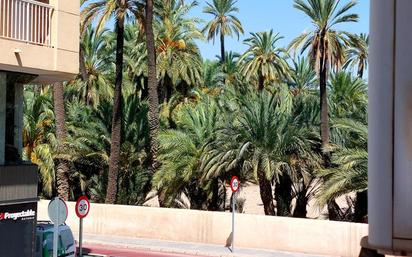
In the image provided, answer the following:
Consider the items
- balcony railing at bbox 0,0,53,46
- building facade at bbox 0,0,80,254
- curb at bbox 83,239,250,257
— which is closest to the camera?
balcony railing at bbox 0,0,53,46

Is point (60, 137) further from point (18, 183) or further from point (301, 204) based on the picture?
point (18, 183)

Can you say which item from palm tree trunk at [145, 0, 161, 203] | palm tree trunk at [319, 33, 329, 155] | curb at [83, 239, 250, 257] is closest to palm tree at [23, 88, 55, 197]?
palm tree trunk at [145, 0, 161, 203]

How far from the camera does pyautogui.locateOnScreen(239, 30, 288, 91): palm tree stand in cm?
5016

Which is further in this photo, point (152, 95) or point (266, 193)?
point (152, 95)

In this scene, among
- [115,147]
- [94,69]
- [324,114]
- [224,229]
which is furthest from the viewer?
[94,69]

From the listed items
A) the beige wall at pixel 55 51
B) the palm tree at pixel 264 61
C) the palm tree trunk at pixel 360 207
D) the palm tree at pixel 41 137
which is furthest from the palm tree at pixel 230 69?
the beige wall at pixel 55 51

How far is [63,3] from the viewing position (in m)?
15.1

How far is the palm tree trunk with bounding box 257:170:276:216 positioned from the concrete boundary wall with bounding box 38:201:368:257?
336cm

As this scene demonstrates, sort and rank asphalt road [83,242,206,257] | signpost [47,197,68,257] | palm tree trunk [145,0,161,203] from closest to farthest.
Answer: signpost [47,197,68,257] < asphalt road [83,242,206,257] < palm tree trunk [145,0,161,203]

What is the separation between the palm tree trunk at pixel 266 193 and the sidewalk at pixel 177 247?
395 cm

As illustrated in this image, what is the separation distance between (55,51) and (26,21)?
93 centimetres

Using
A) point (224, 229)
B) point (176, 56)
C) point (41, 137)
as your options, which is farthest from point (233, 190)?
point (176, 56)

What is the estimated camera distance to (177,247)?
22.7 m

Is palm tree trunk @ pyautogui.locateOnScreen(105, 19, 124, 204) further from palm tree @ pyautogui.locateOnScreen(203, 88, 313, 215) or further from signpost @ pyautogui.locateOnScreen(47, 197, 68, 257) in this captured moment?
signpost @ pyautogui.locateOnScreen(47, 197, 68, 257)
